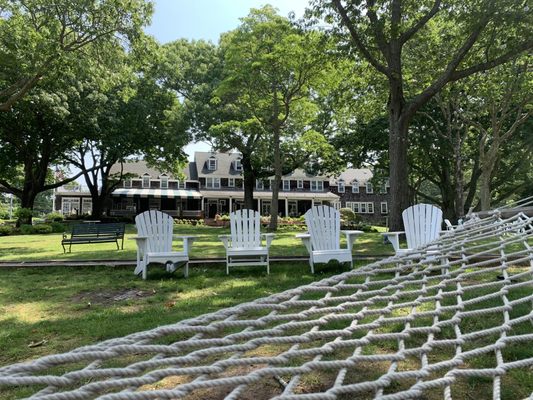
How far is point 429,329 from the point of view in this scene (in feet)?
6.01

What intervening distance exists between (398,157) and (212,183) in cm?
2805

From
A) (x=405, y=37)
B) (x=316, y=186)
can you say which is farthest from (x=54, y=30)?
(x=316, y=186)

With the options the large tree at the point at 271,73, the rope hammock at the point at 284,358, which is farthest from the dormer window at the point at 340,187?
the rope hammock at the point at 284,358

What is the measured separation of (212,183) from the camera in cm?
3625

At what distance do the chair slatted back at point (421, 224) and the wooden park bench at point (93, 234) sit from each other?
645cm

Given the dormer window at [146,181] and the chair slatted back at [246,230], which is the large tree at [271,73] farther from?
the dormer window at [146,181]

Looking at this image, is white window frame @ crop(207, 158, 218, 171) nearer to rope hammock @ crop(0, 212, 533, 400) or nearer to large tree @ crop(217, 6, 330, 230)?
large tree @ crop(217, 6, 330, 230)

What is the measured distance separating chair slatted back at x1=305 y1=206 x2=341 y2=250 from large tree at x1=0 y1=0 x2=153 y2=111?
307 inches

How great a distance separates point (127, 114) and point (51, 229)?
7094mm

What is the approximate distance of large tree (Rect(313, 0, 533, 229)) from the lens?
8.36 meters

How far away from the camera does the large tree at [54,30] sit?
9844mm

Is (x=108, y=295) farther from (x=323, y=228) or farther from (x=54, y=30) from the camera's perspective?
(x=54, y=30)

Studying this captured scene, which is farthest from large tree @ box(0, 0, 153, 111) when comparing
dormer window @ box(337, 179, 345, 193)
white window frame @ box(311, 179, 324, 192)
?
dormer window @ box(337, 179, 345, 193)

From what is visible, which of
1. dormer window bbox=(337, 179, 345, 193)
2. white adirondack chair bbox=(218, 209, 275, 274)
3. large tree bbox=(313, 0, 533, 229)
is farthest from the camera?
dormer window bbox=(337, 179, 345, 193)
